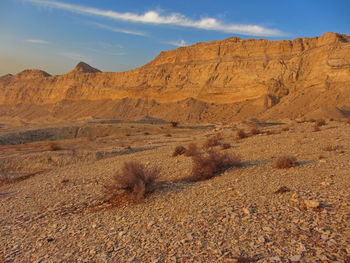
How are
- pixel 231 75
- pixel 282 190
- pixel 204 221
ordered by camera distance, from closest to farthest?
pixel 204 221 → pixel 282 190 → pixel 231 75

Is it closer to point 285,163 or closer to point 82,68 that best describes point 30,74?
point 82,68

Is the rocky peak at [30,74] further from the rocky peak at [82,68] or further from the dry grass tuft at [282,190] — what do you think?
the dry grass tuft at [282,190]

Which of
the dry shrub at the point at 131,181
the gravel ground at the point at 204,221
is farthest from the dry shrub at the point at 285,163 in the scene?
the dry shrub at the point at 131,181

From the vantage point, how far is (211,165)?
300 inches

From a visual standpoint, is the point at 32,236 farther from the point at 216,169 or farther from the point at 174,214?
the point at 216,169

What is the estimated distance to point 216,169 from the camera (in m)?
7.67

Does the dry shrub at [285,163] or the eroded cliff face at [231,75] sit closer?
the dry shrub at [285,163]

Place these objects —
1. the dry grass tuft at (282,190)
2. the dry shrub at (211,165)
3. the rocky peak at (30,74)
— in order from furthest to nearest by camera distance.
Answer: the rocky peak at (30,74) < the dry shrub at (211,165) < the dry grass tuft at (282,190)

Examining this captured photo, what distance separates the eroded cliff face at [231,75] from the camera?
151ft

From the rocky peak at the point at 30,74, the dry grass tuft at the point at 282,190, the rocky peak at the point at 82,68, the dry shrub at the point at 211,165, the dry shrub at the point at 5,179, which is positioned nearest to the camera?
the dry grass tuft at the point at 282,190

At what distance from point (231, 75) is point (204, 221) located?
52245 millimetres

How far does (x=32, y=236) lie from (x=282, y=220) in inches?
166

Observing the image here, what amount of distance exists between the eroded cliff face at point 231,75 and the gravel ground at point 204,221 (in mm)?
40772

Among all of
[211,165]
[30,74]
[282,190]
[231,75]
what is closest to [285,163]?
[211,165]
